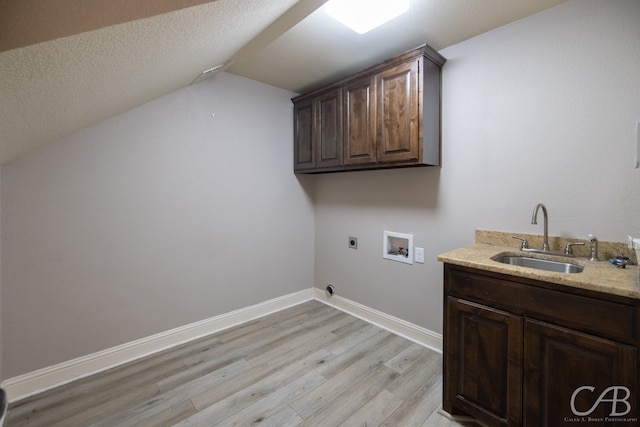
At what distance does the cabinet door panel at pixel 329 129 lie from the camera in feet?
8.31

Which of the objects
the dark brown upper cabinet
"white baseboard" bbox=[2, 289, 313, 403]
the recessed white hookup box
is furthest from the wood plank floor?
the dark brown upper cabinet

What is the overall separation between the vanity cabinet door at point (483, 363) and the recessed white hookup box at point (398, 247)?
91 centimetres

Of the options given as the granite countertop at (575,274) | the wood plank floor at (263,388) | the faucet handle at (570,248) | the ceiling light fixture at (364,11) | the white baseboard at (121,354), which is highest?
the ceiling light fixture at (364,11)

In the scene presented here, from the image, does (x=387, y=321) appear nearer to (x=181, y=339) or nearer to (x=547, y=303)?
(x=547, y=303)

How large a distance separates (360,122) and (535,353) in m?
1.90

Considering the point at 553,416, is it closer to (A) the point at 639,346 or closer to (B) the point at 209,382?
(A) the point at 639,346

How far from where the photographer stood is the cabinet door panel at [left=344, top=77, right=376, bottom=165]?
2.25 m

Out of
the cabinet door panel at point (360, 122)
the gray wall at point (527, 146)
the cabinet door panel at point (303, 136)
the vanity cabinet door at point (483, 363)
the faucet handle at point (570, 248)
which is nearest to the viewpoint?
the vanity cabinet door at point (483, 363)

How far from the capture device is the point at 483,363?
56.7 inches

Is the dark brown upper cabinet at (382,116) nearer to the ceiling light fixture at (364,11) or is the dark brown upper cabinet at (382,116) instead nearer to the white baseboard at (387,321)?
the ceiling light fixture at (364,11)

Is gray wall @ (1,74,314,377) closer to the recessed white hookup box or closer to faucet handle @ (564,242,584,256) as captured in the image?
the recessed white hookup box

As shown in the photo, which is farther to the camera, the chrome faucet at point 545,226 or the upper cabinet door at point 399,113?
the upper cabinet door at point 399,113

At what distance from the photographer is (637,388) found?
104 centimetres

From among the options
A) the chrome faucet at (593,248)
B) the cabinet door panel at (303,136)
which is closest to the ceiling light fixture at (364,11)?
the cabinet door panel at (303,136)
